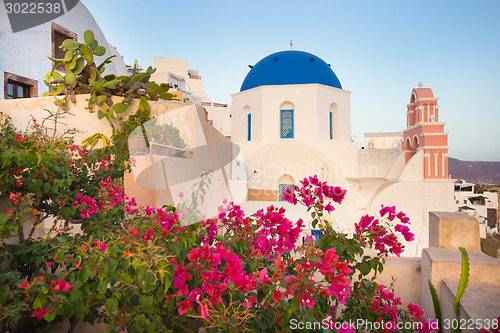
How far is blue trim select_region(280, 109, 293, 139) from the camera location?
40.8 feet

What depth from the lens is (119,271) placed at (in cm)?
109

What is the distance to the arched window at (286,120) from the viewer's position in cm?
1243

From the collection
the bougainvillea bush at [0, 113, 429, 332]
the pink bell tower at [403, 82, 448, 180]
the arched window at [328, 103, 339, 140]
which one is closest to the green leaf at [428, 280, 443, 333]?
the bougainvillea bush at [0, 113, 429, 332]

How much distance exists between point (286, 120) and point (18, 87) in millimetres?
9154

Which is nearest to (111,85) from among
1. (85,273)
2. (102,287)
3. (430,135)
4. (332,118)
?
(85,273)

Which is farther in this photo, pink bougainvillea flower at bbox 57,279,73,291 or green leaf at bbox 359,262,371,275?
green leaf at bbox 359,262,371,275

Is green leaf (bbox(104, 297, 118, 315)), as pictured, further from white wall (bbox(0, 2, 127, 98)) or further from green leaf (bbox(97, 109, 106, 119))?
white wall (bbox(0, 2, 127, 98))

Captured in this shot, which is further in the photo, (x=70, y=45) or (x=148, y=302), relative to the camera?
(x=70, y=45)

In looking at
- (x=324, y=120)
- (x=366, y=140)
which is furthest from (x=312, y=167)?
→ (x=366, y=140)

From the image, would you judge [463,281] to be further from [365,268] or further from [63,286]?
[63,286]

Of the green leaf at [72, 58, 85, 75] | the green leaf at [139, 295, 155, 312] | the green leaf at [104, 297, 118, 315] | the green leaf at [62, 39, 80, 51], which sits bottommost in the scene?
the green leaf at [104, 297, 118, 315]

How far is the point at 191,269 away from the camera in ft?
3.47

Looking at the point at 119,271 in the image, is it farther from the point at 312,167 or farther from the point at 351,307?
the point at 312,167

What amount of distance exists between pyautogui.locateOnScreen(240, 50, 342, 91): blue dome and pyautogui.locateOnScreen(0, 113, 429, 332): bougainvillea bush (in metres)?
11.5
